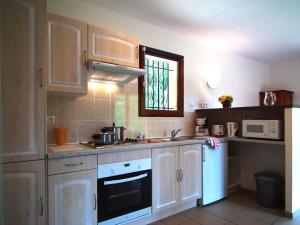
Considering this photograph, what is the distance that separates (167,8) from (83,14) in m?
1.00

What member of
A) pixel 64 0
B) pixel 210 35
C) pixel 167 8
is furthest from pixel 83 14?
pixel 210 35

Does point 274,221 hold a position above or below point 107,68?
below

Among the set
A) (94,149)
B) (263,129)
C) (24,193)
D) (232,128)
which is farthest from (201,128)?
(24,193)

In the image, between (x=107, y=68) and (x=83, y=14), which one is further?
(x=83, y=14)

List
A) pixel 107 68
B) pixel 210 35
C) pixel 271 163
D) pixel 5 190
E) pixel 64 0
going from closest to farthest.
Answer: pixel 5 190, pixel 107 68, pixel 64 0, pixel 271 163, pixel 210 35

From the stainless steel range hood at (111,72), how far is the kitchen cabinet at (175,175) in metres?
0.91

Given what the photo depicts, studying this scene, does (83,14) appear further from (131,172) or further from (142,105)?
(131,172)

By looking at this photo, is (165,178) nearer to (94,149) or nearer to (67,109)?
(94,149)

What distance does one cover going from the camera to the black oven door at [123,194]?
1.81 meters

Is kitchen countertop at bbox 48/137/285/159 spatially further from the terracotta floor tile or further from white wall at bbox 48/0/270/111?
white wall at bbox 48/0/270/111

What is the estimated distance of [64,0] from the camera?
2.16 meters

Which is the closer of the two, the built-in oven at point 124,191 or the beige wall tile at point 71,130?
the built-in oven at point 124,191

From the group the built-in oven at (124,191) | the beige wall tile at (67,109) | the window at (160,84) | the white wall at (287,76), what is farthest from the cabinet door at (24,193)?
the white wall at (287,76)

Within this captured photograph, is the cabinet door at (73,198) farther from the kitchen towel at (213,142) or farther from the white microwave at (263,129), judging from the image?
the white microwave at (263,129)
